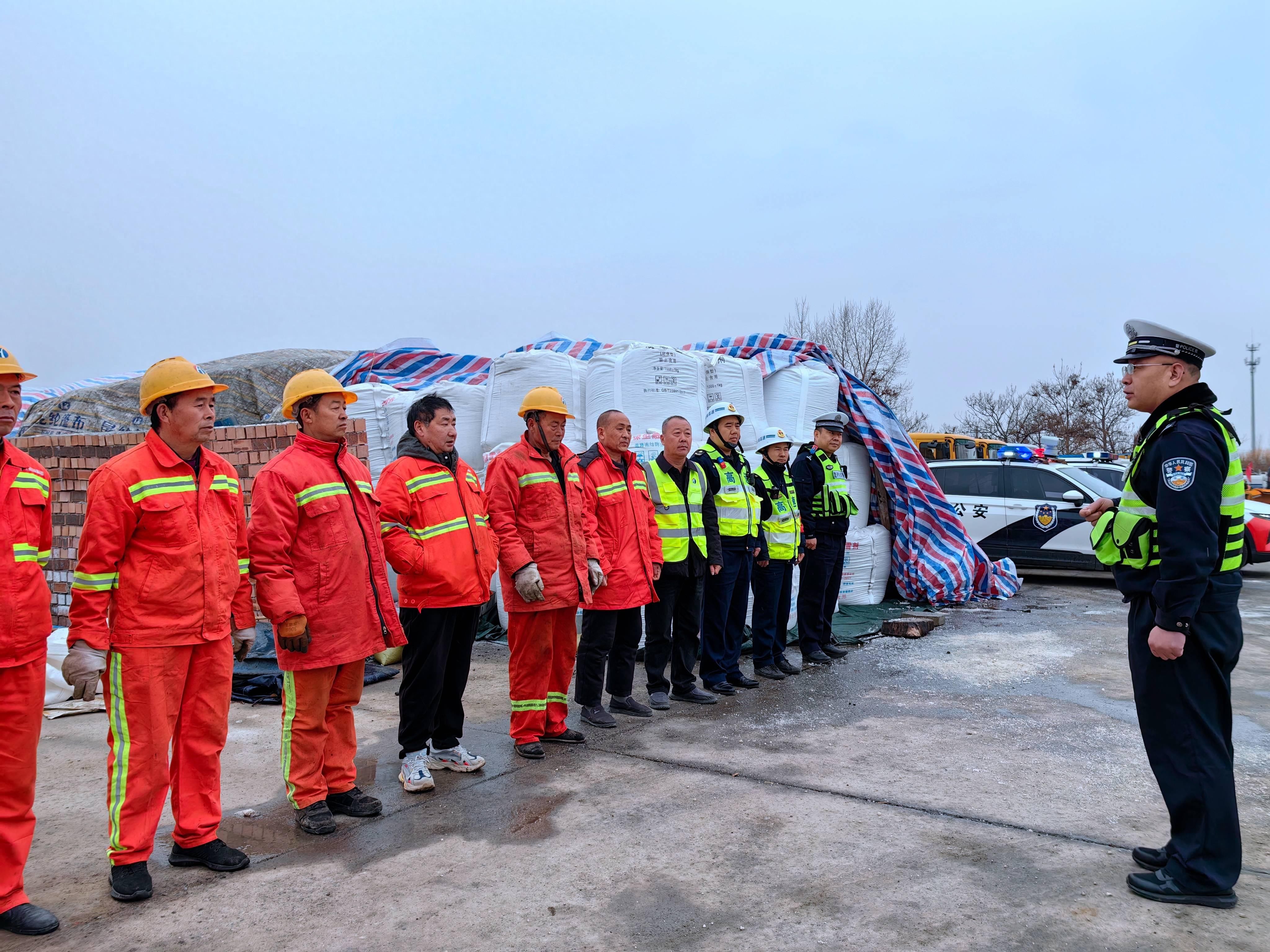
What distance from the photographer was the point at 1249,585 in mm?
10867

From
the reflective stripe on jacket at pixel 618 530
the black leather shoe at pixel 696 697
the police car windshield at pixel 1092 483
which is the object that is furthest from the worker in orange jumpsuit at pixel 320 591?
the police car windshield at pixel 1092 483

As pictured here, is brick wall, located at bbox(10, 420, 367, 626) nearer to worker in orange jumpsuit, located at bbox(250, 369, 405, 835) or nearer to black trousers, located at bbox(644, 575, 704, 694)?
black trousers, located at bbox(644, 575, 704, 694)

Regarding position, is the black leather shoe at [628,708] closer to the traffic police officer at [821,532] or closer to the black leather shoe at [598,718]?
the black leather shoe at [598,718]

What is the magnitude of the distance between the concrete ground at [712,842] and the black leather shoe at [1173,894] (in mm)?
30

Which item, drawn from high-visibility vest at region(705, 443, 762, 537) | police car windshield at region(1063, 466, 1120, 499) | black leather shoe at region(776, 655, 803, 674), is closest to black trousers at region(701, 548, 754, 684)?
high-visibility vest at region(705, 443, 762, 537)

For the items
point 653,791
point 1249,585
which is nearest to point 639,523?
point 653,791

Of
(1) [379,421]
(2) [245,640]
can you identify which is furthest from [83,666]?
(1) [379,421]

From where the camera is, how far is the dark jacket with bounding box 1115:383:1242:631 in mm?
2896

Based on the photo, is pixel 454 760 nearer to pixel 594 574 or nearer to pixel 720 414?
pixel 594 574

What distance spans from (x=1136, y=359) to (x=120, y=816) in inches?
150

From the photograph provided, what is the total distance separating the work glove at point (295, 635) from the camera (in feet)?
11.6

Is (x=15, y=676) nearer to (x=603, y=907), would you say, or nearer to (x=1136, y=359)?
(x=603, y=907)

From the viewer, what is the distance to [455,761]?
4.49m

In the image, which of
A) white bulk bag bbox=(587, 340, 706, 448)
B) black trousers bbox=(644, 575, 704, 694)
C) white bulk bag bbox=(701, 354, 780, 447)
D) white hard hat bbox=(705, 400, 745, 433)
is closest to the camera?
black trousers bbox=(644, 575, 704, 694)
